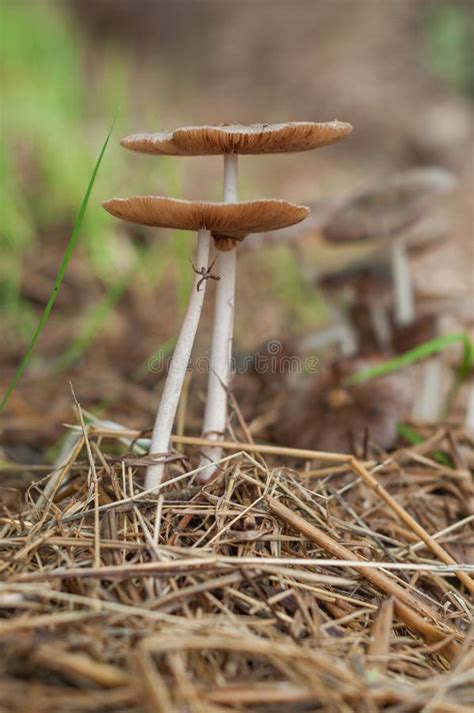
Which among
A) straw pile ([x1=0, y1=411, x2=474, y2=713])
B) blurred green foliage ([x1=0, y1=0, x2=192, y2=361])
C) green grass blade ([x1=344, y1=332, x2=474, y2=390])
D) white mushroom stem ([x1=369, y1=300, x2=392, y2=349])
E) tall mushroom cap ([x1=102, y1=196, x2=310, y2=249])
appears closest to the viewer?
straw pile ([x1=0, y1=411, x2=474, y2=713])

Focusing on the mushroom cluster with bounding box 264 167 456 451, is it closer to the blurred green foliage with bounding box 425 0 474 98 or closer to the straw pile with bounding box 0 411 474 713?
the straw pile with bounding box 0 411 474 713

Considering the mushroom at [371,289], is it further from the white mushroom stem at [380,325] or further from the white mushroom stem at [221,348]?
the white mushroom stem at [221,348]

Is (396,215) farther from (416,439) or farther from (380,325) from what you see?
(416,439)

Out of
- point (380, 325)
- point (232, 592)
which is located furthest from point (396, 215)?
point (232, 592)

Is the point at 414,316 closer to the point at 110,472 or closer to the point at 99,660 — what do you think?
the point at 110,472

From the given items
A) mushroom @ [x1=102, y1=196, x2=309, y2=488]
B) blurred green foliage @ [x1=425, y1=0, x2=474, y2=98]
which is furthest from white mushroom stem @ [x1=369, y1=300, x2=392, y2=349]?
blurred green foliage @ [x1=425, y1=0, x2=474, y2=98]

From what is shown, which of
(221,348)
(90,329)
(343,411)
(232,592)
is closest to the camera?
(232,592)
